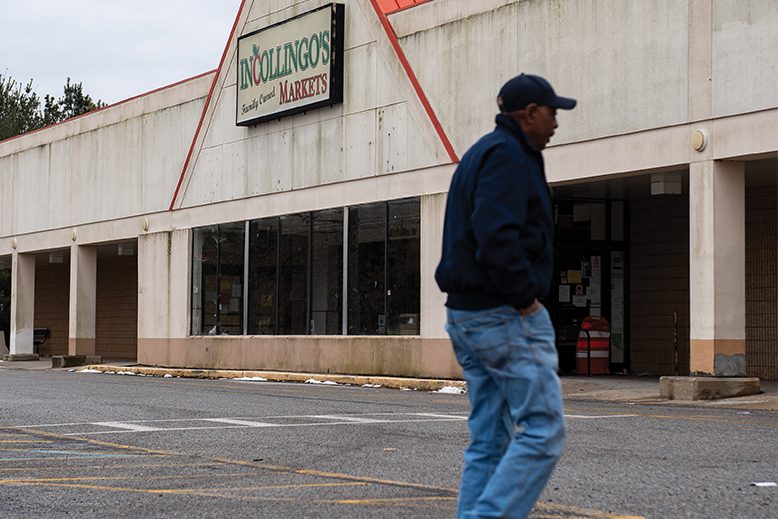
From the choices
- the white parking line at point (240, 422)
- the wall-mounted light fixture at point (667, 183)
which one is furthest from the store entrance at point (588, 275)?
the white parking line at point (240, 422)

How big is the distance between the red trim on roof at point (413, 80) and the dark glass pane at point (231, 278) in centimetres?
678

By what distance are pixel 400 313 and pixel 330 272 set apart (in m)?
2.64

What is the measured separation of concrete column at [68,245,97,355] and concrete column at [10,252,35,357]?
344cm

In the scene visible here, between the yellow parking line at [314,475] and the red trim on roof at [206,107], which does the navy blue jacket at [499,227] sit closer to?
the yellow parking line at [314,475]

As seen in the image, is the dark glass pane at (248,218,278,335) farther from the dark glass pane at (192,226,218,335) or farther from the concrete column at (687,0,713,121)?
the concrete column at (687,0,713,121)

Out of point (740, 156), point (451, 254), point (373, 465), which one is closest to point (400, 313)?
point (740, 156)

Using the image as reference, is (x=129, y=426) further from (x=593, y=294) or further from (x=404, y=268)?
(x=593, y=294)

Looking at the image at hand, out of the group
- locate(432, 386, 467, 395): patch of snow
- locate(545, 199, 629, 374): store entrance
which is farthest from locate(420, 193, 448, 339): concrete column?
locate(545, 199, 629, 374): store entrance

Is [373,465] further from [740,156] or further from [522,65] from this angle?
[522,65]

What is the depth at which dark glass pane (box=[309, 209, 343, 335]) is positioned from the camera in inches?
1060

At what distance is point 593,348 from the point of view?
965 inches

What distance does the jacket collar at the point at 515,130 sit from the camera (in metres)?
5.43

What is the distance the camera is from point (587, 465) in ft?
32.0

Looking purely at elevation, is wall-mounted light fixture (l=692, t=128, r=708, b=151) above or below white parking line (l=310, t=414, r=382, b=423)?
above
